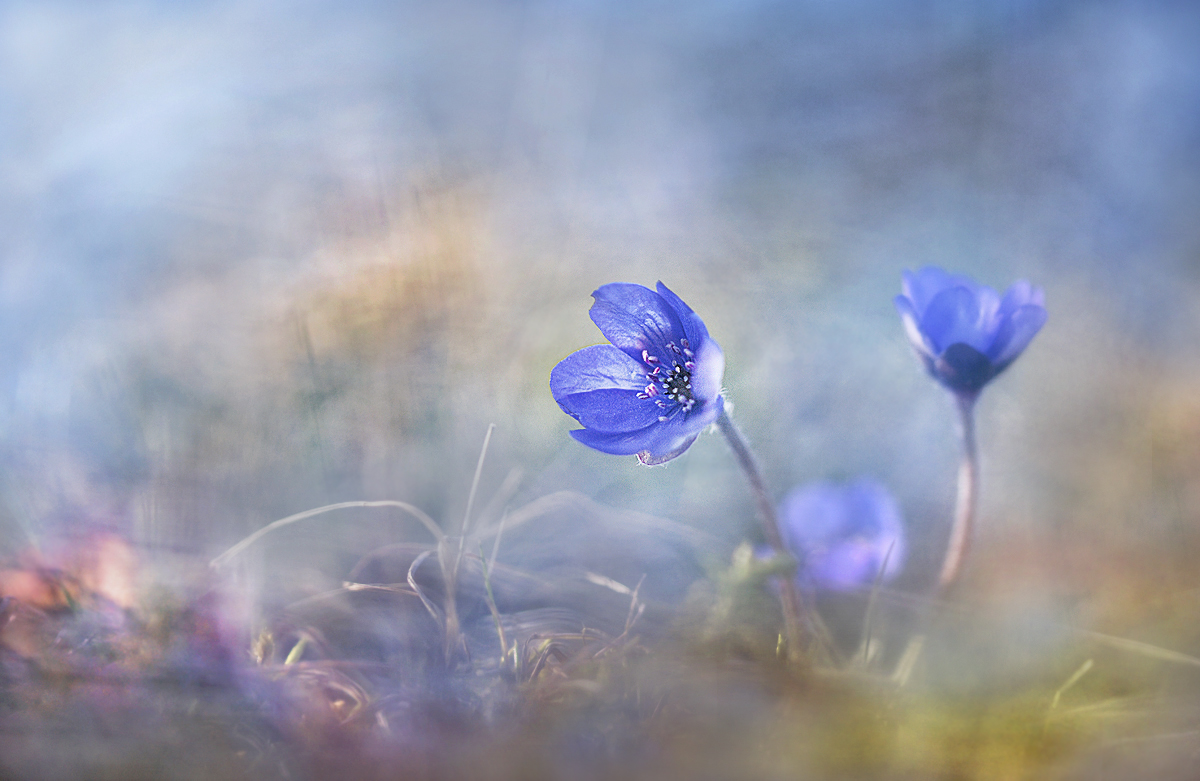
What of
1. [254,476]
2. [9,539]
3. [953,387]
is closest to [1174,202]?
[953,387]

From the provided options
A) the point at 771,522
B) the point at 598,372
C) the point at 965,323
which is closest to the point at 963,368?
the point at 965,323

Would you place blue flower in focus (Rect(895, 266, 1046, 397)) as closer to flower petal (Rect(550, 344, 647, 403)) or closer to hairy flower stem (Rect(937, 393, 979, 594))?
hairy flower stem (Rect(937, 393, 979, 594))

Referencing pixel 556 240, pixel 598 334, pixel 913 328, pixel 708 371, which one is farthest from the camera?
pixel 556 240

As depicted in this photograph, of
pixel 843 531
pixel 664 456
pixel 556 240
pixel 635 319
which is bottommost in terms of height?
pixel 843 531

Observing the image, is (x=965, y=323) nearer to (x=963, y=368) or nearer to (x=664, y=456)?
(x=963, y=368)

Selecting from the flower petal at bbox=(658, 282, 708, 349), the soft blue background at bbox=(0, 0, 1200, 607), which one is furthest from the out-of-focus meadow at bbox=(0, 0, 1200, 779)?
the flower petal at bbox=(658, 282, 708, 349)

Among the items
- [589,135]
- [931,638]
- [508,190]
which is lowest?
[931,638]

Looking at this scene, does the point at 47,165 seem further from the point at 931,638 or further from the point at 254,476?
the point at 931,638
